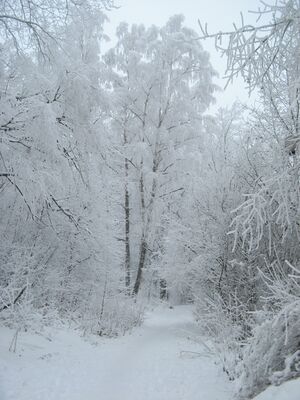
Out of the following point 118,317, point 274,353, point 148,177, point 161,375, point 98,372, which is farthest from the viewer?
point 148,177

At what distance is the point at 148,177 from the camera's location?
51.0 ft

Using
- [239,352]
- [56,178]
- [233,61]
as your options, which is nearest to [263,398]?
[239,352]

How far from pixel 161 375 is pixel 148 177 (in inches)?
367

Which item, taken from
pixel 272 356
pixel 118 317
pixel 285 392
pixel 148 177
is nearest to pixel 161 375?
pixel 272 356

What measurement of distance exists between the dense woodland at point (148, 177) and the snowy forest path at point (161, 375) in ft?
1.99

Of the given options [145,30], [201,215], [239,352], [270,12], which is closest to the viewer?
[270,12]

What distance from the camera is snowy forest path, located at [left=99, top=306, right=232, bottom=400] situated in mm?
6156

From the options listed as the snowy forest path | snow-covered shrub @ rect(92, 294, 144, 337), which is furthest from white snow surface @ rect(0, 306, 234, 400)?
snow-covered shrub @ rect(92, 294, 144, 337)

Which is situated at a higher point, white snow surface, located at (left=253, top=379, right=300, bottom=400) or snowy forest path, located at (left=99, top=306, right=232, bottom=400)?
white snow surface, located at (left=253, top=379, right=300, bottom=400)

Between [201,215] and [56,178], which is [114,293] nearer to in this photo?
[201,215]

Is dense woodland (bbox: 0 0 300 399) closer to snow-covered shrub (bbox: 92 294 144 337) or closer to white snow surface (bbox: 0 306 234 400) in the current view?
snow-covered shrub (bbox: 92 294 144 337)

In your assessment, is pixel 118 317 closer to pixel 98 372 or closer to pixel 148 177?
pixel 98 372

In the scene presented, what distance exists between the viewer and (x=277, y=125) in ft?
25.3

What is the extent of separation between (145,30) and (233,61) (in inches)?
623
